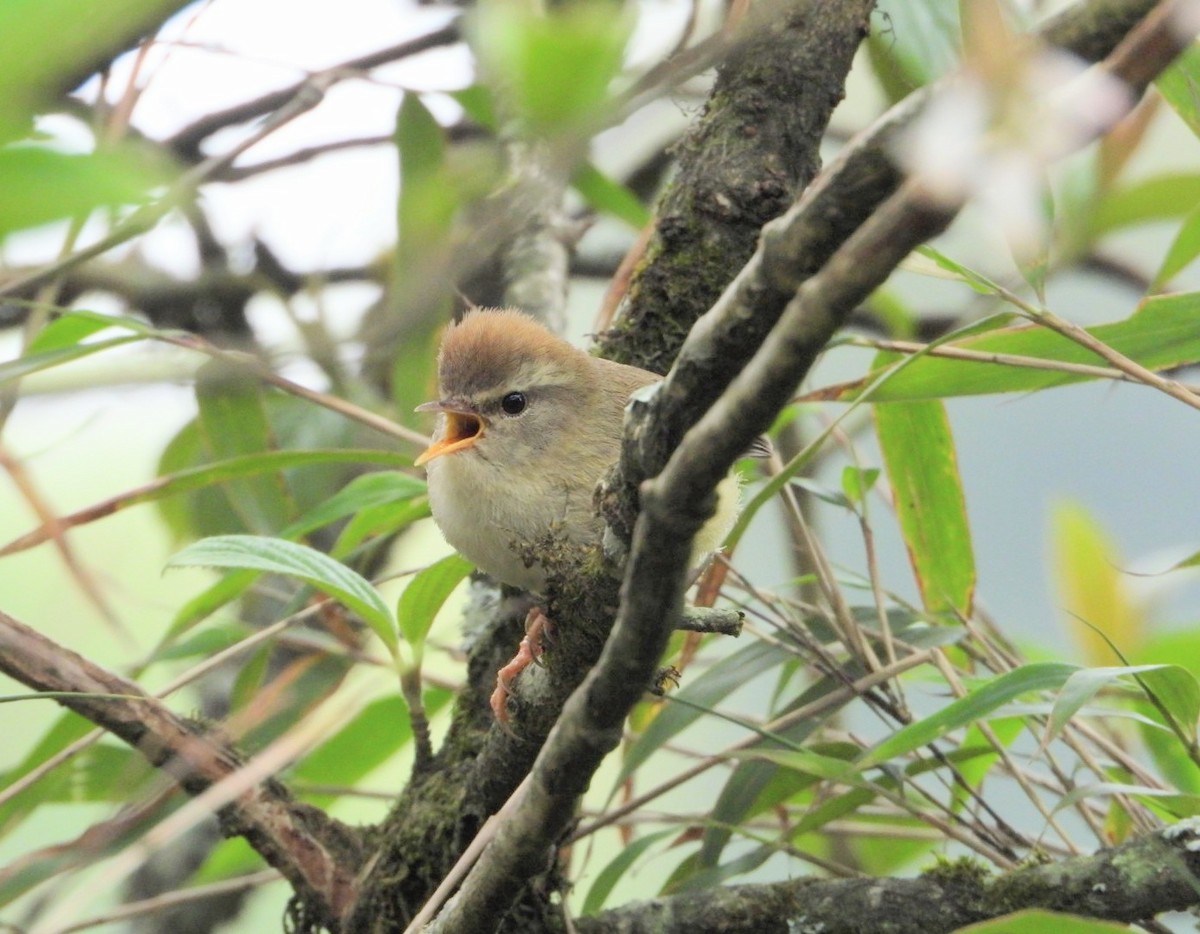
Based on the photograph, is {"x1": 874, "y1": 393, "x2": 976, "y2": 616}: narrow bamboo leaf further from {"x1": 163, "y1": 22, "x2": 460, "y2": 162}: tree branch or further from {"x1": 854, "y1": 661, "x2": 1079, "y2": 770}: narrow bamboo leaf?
{"x1": 163, "y1": 22, "x2": 460, "y2": 162}: tree branch

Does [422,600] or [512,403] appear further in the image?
[512,403]

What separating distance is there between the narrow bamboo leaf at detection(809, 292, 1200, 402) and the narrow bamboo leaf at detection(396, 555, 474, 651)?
2.77 ft

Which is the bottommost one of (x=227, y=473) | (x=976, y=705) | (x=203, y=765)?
(x=976, y=705)

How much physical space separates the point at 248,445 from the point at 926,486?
1549 millimetres

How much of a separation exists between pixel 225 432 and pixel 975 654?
5.71 feet

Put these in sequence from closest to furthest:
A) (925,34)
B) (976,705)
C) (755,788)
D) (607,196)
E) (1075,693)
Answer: (925,34) < (1075,693) < (976,705) < (755,788) < (607,196)

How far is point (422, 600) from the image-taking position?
6.97ft

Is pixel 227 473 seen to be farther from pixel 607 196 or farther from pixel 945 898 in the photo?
pixel 945 898

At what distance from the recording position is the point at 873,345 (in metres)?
2.24

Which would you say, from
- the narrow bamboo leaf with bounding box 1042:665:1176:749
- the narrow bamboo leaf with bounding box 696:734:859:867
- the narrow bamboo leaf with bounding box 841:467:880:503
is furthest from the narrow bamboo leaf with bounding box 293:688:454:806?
the narrow bamboo leaf with bounding box 1042:665:1176:749

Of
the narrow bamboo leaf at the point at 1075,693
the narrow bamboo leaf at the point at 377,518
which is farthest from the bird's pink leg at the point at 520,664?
the narrow bamboo leaf at the point at 1075,693

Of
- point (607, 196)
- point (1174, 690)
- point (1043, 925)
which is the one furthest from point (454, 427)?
point (1043, 925)

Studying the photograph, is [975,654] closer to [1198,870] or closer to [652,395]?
[1198,870]

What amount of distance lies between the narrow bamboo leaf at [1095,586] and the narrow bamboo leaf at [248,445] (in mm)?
1753
